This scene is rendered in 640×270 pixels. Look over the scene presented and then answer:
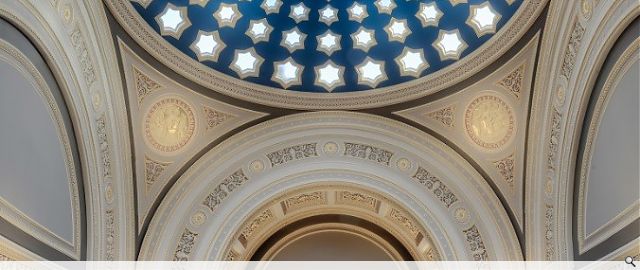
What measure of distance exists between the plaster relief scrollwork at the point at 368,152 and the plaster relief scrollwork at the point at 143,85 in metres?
4.45

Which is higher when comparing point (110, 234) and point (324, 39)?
point (324, 39)

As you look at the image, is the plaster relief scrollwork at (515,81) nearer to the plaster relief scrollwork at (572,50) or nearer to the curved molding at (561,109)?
the curved molding at (561,109)

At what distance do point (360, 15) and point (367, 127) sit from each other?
254 centimetres

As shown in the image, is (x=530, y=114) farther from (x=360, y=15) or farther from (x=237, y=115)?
(x=237, y=115)

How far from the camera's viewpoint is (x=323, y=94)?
1566 centimetres

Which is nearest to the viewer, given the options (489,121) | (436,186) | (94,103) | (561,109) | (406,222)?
(561,109)

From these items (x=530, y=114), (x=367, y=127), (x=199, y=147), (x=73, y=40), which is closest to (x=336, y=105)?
(x=367, y=127)

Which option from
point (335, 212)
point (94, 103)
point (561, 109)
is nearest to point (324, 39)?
point (335, 212)

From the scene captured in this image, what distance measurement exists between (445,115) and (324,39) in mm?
3255

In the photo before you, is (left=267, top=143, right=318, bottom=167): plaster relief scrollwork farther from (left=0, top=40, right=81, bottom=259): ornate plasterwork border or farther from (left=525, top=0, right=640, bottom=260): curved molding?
(left=525, top=0, right=640, bottom=260): curved molding

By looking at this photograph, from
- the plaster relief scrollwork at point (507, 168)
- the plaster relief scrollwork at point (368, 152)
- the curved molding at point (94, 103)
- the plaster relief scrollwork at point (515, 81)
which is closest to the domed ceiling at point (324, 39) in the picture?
the plaster relief scrollwork at point (515, 81)

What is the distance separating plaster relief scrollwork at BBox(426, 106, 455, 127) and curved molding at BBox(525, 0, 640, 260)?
1.72m

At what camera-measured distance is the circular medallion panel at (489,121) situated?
48.6 ft

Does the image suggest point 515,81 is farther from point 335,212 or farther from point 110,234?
point 110,234
